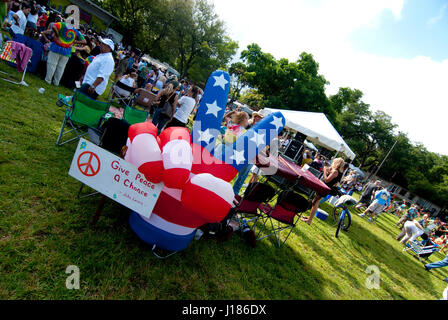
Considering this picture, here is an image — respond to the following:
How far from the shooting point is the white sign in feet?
7.09

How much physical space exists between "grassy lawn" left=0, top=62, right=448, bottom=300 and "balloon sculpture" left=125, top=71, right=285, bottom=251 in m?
0.39

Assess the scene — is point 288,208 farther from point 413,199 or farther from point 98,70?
point 413,199

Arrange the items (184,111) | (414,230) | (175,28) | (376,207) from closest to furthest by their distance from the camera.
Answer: (184,111)
(414,230)
(376,207)
(175,28)

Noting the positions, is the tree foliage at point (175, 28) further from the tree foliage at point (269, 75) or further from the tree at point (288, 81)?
the tree at point (288, 81)

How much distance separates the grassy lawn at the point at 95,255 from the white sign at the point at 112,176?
697 mm

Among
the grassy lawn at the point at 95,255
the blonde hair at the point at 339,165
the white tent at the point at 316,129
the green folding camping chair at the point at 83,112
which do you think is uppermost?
the white tent at the point at 316,129

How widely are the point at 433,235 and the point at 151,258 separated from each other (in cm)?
1931

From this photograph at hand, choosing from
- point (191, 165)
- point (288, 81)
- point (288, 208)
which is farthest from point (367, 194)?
point (288, 81)

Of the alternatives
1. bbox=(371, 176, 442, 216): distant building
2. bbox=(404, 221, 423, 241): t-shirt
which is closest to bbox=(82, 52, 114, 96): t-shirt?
bbox=(404, 221, 423, 241): t-shirt

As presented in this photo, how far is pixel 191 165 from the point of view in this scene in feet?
6.78

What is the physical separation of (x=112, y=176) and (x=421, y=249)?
11.1 meters

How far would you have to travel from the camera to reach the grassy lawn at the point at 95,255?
1.97m

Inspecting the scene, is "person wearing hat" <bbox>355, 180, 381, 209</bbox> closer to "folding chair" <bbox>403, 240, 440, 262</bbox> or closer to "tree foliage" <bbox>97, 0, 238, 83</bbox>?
"folding chair" <bbox>403, 240, 440, 262</bbox>

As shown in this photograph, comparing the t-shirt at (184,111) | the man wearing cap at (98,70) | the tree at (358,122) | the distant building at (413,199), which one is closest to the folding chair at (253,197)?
the t-shirt at (184,111)
